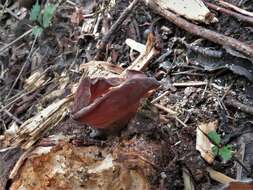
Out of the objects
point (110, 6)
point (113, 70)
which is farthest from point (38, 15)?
point (113, 70)

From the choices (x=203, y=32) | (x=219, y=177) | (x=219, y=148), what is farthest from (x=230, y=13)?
(x=219, y=177)

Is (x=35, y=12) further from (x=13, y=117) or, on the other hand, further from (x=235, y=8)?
(x=235, y=8)

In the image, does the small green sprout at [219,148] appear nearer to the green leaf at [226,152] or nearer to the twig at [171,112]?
the green leaf at [226,152]

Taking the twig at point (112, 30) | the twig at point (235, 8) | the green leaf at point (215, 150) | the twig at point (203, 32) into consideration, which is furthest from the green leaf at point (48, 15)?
the green leaf at point (215, 150)

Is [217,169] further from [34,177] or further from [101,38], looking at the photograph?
[101,38]

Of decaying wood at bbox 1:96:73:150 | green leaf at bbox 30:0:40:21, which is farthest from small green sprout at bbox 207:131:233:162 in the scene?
green leaf at bbox 30:0:40:21

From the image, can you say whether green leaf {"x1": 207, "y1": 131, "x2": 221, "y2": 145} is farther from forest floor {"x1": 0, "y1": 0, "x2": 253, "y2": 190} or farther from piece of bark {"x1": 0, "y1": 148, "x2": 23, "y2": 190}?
piece of bark {"x1": 0, "y1": 148, "x2": 23, "y2": 190}

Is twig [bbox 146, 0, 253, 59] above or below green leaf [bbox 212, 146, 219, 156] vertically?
above
